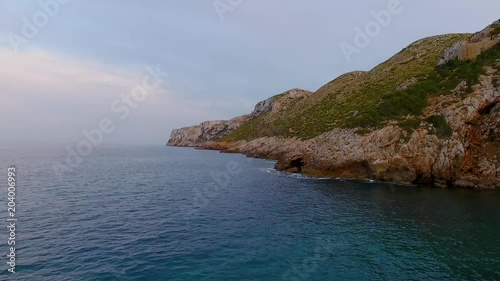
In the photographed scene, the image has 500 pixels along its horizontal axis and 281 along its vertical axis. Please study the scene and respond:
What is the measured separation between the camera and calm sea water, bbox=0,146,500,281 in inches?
1013

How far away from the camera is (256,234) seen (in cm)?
3509

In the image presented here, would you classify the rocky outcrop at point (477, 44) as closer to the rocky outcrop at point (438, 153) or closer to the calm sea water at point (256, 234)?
the rocky outcrop at point (438, 153)

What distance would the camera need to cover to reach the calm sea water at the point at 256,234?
25734 mm

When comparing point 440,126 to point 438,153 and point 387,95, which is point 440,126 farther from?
point 387,95

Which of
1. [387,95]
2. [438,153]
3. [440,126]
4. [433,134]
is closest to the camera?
[438,153]

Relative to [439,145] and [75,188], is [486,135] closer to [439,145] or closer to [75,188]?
[439,145]

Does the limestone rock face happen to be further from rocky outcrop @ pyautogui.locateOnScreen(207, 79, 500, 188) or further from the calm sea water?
the calm sea water

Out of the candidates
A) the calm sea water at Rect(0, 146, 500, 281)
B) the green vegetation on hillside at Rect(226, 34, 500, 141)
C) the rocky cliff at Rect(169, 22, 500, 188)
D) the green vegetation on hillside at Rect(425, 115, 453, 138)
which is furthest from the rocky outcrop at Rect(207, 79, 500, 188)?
the calm sea water at Rect(0, 146, 500, 281)

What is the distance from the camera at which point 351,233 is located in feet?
116

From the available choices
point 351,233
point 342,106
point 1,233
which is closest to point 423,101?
point 342,106

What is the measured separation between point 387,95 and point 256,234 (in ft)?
248

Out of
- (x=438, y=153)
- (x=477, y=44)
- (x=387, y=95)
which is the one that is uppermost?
(x=477, y=44)

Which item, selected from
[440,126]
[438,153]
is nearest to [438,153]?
[438,153]

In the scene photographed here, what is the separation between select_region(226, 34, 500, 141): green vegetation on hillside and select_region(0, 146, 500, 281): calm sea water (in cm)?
2690
